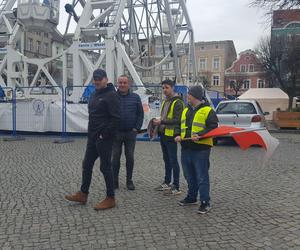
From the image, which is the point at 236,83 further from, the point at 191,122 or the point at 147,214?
the point at 147,214

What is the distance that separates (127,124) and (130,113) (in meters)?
0.18

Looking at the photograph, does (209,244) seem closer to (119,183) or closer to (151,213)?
(151,213)

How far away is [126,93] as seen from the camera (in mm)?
6480

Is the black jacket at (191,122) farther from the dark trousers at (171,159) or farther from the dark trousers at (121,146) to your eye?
the dark trousers at (121,146)

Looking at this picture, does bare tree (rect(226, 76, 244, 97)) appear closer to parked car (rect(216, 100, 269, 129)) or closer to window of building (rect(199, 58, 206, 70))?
window of building (rect(199, 58, 206, 70))

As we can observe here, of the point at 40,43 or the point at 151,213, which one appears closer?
the point at 151,213

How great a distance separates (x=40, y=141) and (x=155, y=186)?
7.63m

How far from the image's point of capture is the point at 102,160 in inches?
209

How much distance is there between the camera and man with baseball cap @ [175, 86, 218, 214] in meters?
5.12

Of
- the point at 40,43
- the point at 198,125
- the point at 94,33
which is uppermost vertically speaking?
the point at 40,43

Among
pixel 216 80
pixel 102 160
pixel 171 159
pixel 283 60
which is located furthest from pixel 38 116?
pixel 216 80

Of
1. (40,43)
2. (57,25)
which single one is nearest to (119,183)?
(57,25)

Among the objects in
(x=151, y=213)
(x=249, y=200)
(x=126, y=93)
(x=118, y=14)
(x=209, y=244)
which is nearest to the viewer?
(x=209, y=244)

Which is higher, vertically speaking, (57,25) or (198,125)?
(57,25)
